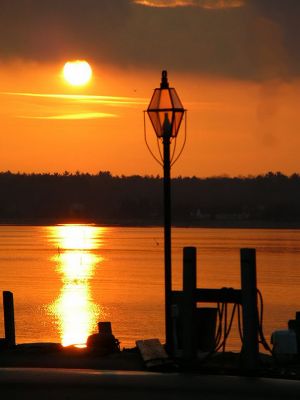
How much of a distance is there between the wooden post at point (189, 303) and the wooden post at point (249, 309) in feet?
1.99

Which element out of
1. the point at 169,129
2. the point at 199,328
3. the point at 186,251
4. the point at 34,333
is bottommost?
the point at 34,333

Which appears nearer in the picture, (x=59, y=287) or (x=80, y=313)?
(x=80, y=313)

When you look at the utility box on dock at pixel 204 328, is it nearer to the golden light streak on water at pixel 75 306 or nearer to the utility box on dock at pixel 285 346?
the utility box on dock at pixel 285 346

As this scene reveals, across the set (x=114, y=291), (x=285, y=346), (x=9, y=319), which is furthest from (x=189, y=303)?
(x=114, y=291)

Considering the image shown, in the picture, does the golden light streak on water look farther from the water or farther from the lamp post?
the lamp post

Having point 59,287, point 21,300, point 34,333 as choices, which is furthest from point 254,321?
point 59,287

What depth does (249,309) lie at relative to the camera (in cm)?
1038

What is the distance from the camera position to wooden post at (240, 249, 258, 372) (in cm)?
1020

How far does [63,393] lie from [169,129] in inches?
189

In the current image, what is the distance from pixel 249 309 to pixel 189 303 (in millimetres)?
744

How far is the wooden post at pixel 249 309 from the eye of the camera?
33.5 feet

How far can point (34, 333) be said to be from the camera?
39.3 meters

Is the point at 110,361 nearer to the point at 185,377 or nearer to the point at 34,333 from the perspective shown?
the point at 185,377

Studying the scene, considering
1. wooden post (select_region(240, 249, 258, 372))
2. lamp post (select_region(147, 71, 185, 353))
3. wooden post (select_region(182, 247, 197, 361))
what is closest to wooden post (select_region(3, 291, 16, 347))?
lamp post (select_region(147, 71, 185, 353))
